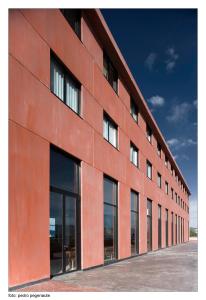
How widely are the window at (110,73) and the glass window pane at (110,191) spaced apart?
480 cm

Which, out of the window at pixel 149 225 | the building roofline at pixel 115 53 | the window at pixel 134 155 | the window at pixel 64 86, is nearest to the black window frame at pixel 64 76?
the window at pixel 64 86

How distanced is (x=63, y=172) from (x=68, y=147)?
841 mm

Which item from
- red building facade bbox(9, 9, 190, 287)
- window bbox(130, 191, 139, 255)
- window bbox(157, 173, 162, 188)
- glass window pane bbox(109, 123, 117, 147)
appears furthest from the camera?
window bbox(157, 173, 162, 188)

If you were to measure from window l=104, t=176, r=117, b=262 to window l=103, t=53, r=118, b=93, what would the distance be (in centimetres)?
483

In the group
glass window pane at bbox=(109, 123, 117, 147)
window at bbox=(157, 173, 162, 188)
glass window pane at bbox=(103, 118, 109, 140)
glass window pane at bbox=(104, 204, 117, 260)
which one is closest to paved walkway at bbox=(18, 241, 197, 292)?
glass window pane at bbox=(104, 204, 117, 260)

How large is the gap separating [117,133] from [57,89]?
7.73m

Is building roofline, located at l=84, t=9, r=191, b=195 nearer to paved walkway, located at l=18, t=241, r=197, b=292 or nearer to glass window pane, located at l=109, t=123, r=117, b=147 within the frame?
glass window pane, located at l=109, t=123, r=117, b=147

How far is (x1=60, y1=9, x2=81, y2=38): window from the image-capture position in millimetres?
13550

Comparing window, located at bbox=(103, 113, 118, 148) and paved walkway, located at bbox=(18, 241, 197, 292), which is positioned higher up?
window, located at bbox=(103, 113, 118, 148)

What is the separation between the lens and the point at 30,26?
10.6 meters

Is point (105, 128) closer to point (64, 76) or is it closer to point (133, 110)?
point (64, 76)

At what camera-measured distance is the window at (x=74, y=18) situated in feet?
44.5
